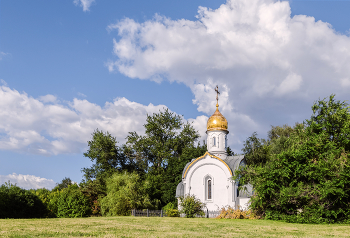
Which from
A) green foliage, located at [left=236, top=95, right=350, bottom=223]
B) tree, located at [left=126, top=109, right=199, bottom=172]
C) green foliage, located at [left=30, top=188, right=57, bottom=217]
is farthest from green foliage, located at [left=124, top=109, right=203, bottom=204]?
green foliage, located at [left=236, top=95, right=350, bottom=223]

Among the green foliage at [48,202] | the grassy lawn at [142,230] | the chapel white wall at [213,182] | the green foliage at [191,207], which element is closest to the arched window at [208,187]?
the chapel white wall at [213,182]

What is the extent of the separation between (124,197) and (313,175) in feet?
61.2

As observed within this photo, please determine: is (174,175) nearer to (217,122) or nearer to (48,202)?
(217,122)

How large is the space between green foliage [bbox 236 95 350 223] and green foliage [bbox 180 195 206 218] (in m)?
7.49

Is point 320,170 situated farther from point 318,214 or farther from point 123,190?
point 123,190

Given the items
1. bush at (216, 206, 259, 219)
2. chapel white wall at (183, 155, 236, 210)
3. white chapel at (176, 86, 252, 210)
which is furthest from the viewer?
chapel white wall at (183, 155, 236, 210)

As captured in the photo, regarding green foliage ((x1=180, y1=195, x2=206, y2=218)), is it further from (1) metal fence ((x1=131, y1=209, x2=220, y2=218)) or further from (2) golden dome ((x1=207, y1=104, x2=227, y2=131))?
(2) golden dome ((x1=207, y1=104, x2=227, y2=131))

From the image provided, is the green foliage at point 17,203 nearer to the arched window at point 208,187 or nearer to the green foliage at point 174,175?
the arched window at point 208,187

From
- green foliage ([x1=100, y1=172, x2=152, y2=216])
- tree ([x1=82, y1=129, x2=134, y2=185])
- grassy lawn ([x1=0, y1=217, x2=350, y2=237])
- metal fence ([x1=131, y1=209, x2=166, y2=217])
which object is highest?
tree ([x1=82, y1=129, x2=134, y2=185])

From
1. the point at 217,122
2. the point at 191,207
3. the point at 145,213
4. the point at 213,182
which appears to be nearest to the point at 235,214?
the point at 191,207

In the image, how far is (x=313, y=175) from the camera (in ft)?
63.7

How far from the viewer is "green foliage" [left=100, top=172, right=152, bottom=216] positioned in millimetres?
30750

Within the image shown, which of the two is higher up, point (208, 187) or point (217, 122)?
point (217, 122)

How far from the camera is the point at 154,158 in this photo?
4578 cm
